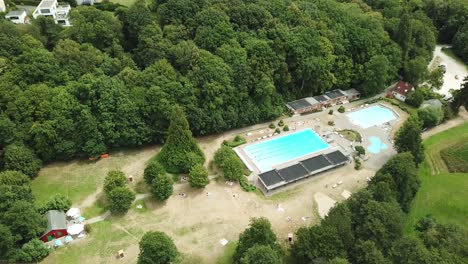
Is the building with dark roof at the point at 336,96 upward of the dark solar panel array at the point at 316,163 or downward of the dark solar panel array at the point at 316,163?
upward

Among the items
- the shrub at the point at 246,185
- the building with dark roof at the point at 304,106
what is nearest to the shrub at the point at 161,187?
the shrub at the point at 246,185

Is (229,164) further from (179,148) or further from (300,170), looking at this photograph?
(300,170)

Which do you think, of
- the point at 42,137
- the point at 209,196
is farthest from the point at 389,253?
the point at 42,137

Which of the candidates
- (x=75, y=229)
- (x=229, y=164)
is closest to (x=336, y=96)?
(x=229, y=164)

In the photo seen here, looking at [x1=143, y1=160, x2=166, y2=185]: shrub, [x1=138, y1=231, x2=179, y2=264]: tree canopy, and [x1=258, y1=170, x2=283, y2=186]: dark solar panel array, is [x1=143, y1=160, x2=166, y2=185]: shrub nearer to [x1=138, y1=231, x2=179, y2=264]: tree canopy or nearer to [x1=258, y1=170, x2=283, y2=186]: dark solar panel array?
[x1=138, y1=231, x2=179, y2=264]: tree canopy

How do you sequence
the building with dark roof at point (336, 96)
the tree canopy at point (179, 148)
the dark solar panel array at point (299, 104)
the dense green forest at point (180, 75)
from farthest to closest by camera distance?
the building with dark roof at point (336, 96), the dark solar panel array at point (299, 104), the tree canopy at point (179, 148), the dense green forest at point (180, 75)

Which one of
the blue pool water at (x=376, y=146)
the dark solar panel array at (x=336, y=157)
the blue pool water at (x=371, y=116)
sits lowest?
the blue pool water at (x=376, y=146)

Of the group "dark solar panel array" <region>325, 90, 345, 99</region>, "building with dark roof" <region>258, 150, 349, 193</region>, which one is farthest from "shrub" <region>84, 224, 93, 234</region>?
"dark solar panel array" <region>325, 90, 345, 99</region>

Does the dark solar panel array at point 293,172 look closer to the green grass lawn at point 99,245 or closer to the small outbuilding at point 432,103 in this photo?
the green grass lawn at point 99,245

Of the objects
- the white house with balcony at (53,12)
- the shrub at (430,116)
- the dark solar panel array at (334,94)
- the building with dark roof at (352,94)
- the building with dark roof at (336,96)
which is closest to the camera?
the shrub at (430,116)
